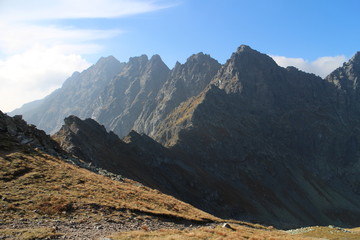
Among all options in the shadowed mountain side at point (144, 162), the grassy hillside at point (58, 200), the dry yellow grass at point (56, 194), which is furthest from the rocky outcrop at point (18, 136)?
the shadowed mountain side at point (144, 162)

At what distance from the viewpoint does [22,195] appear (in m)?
28.8

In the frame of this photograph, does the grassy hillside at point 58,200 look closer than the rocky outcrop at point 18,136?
Yes

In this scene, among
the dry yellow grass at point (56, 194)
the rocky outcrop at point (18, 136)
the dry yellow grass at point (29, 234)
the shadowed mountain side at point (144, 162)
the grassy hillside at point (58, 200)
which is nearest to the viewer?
the dry yellow grass at point (29, 234)

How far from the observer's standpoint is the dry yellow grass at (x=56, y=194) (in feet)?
88.2

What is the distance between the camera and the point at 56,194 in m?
30.5

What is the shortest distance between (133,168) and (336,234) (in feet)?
243

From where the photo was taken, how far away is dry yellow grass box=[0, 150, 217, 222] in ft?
88.2

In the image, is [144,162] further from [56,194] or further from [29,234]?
[29,234]

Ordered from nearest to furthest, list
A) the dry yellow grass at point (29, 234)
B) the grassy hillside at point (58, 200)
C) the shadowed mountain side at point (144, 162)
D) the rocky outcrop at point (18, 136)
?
the dry yellow grass at point (29, 234) → the grassy hillside at point (58, 200) → the rocky outcrop at point (18, 136) → the shadowed mountain side at point (144, 162)

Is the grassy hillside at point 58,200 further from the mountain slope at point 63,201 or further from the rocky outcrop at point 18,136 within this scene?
the rocky outcrop at point 18,136

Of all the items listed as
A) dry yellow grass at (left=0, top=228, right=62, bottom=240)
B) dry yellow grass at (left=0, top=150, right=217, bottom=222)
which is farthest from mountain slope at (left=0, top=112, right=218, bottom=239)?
dry yellow grass at (left=0, top=228, right=62, bottom=240)

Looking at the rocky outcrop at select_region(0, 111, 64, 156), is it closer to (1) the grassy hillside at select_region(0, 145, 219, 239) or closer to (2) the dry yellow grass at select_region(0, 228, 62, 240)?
(1) the grassy hillside at select_region(0, 145, 219, 239)

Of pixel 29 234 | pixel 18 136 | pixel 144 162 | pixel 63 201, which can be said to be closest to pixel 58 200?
pixel 63 201

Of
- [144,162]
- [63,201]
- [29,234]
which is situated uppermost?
[144,162]
